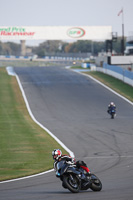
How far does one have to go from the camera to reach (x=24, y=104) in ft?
131

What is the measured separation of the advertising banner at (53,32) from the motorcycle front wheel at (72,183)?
54742 millimetres

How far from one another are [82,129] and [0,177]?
1337 centimetres

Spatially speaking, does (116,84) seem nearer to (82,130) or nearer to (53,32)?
(53,32)

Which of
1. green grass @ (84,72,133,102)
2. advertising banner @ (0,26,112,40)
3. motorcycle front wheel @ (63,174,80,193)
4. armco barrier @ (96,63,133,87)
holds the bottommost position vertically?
green grass @ (84,72,133,102)

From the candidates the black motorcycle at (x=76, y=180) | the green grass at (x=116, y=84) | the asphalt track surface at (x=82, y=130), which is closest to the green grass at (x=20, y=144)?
the asphalt track surface at (x=82, y=130)

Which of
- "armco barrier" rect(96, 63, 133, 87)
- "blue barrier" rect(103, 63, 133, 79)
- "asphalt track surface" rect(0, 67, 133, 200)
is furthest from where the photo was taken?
"armco barrier" rect(96, 63, 133, 87)

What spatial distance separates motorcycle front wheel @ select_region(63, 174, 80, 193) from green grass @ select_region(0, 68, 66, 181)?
156 inches

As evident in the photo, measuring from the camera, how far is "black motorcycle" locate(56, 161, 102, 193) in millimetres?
11445

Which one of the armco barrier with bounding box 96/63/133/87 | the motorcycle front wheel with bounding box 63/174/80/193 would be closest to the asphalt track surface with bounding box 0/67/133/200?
→ the motorcycle front wheel with bounding box 63/174/80/193

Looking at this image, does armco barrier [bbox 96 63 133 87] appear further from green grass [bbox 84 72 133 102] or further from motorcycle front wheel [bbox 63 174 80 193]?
motorcycle front wheel [bbox 63 174 80 193]

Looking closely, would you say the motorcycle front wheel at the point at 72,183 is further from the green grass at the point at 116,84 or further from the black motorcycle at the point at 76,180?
the green grass at the point at 116,84

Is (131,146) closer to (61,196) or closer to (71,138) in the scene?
(71,138)

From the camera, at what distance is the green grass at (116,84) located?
44688mm

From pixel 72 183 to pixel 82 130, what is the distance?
1605 centimetres
